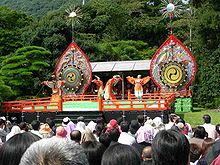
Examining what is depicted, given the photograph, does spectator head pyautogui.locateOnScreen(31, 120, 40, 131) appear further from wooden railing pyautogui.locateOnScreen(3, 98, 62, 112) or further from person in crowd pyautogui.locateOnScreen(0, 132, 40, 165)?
wooden railing pyautogui.locateOnScreen(3, 98, 62, 112)

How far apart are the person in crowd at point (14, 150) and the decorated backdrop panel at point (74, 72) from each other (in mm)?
18971

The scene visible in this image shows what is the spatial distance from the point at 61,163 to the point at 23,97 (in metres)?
21.0

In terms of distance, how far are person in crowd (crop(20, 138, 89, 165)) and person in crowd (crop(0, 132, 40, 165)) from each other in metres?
0.66

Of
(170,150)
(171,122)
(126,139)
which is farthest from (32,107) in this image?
(170,150)

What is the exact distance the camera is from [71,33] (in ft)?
91.6

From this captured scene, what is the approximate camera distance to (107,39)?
33.2 meters

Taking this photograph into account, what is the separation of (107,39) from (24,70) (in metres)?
13.2

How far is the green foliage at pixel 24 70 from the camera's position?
20.8 metres

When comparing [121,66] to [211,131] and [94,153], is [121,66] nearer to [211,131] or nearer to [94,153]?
[211,131]

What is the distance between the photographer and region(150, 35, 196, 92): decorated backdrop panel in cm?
2039

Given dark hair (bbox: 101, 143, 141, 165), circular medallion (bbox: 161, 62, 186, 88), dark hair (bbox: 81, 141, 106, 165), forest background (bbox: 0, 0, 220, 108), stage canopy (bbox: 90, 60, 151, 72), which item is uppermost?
forest background (bbox: 0, 0, 220, 108)

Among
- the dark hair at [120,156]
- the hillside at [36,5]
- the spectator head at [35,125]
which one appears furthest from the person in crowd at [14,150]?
the hillside at [36,5]

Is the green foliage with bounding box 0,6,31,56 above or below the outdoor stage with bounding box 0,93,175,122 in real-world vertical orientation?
above

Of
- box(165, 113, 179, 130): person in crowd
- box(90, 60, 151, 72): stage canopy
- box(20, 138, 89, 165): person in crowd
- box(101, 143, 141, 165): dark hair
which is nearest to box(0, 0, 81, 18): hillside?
box(90, 60, 151, 72): stage canopy
